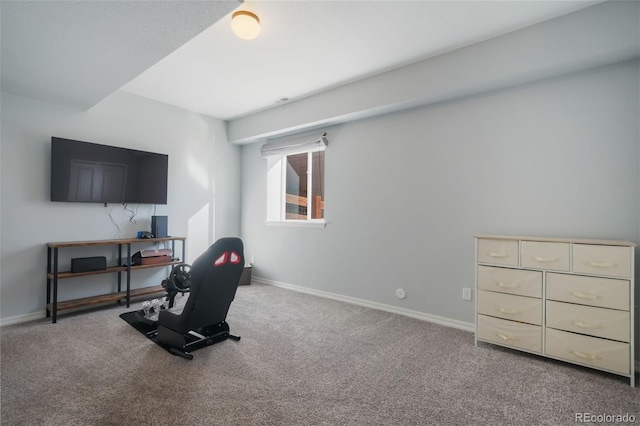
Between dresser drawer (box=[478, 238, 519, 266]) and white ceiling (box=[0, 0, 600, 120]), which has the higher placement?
white ceiling (box=[0, 0, 600, 120])

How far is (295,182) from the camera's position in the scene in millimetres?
4840

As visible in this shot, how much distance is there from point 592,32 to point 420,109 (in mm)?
1450

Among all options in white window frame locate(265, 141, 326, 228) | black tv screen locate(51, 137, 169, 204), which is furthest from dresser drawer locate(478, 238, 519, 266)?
black tv screen locate(51, 137, 169, 204)

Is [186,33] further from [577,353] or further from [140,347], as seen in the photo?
[577,353]

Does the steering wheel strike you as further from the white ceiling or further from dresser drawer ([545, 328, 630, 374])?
dresser drawer ([545, 328, 630, 374])

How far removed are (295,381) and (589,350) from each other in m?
2.10

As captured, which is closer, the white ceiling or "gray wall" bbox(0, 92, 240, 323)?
the white ceiling

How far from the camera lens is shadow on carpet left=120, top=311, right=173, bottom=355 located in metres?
2.59

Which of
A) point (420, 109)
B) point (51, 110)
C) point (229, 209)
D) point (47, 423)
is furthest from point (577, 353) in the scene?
point (51, 110)

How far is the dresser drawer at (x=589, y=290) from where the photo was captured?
2.06 metres

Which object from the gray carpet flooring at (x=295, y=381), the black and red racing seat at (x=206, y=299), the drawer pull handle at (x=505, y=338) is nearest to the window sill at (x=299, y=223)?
the gray carpet flooring at (x=295, y=381)

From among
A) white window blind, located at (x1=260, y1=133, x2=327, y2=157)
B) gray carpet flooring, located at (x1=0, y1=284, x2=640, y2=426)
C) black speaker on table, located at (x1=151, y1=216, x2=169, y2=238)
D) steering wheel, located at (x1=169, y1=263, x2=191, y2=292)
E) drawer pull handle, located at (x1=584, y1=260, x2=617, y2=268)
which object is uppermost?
white window blind, located at (x1=260, y1=133, x2=327, y2=157)

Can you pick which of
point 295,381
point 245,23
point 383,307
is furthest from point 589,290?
point 245,23

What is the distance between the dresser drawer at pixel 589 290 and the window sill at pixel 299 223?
260cm
